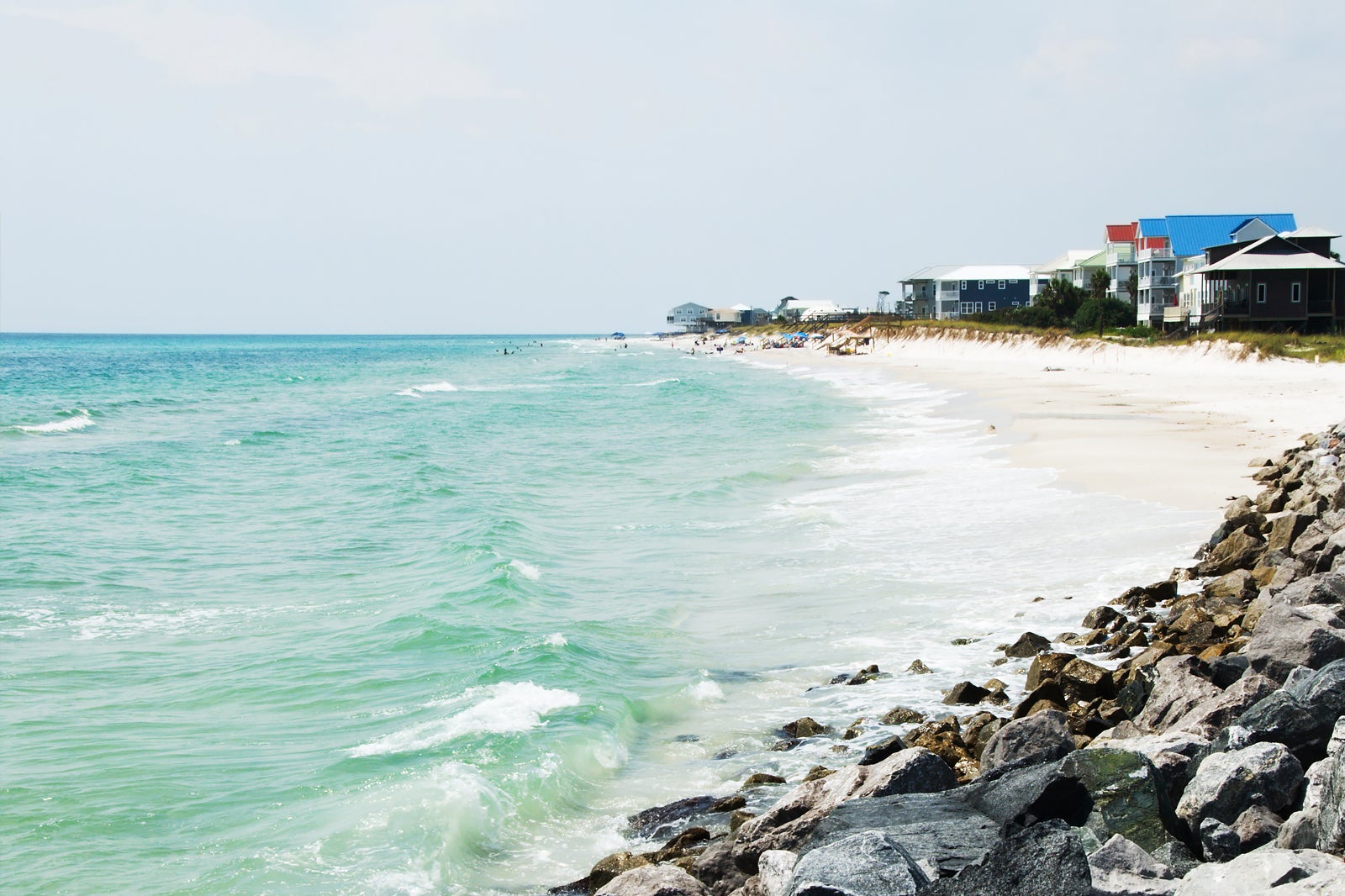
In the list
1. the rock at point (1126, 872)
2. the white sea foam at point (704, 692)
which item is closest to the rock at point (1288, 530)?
the white sea foam at point (704, 692)

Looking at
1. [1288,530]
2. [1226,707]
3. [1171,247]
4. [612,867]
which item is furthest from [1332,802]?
[1171,247]

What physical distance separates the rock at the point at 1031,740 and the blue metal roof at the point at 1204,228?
6676 centimetres

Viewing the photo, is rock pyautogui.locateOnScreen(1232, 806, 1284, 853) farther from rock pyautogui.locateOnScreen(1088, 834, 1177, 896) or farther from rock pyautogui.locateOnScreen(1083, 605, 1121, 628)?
rock pyautogui.locateOnScreen(1083, 605, 1121, 628)

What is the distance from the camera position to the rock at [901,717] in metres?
10.0

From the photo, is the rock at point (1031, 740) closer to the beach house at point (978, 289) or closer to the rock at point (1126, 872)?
the rock at point (1126, 872)

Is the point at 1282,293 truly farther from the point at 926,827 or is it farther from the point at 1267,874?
the point at 1267,874

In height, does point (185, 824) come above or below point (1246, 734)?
below

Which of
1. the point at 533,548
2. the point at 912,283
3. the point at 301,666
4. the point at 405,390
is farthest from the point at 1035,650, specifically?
the point at 912,283

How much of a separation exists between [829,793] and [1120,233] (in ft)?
281

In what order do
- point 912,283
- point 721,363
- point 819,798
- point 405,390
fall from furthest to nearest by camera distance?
point 912,283 < point 721,363 < point 405,390 < point 819,798

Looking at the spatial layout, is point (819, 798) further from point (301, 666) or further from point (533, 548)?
point (533, 548)

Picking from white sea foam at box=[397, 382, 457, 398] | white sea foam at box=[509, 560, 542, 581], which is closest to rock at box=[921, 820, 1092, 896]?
white sea foam at box=[509, 560, 542, 581]

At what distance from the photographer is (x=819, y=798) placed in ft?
23.1

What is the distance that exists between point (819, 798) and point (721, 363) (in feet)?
326
